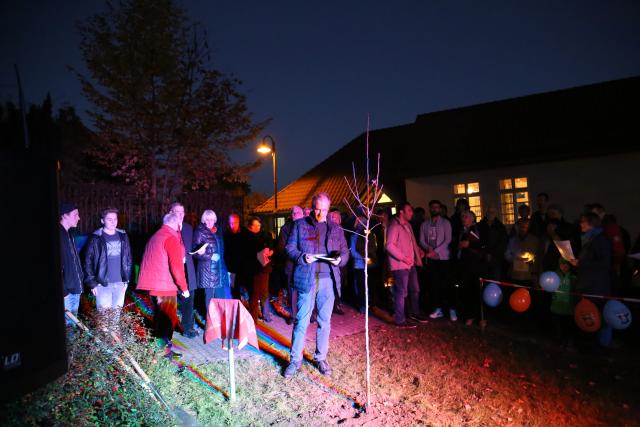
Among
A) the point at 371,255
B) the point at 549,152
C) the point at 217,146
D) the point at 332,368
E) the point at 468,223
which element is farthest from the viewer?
the point at 217,146

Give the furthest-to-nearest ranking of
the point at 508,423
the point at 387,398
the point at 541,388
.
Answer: the point at 541,388, the point at 387,398, the point at 508,423

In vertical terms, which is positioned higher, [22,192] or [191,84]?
[191,84]

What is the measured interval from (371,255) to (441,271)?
4.94 ft

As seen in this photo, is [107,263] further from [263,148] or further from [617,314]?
[263,148]

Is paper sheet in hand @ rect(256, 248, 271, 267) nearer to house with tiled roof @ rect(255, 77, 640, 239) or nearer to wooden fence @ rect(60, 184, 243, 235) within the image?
wooden fence @ rect(60, 184, 243, 235)

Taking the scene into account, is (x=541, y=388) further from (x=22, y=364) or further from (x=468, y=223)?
(x=22, y=364)

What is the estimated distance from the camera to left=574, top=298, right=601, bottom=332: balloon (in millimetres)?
6098

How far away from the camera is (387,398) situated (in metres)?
4.69

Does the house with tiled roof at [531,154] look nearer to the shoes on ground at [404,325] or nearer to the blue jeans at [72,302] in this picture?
the shoes on ground at [404,325]

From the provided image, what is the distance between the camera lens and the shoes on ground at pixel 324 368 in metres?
5.37

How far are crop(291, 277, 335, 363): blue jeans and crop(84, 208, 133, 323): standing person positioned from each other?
248 cm

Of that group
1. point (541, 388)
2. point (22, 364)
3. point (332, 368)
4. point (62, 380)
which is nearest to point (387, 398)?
point (332, 368)

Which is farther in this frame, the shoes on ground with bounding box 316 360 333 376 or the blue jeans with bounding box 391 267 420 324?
the blue jeans with bounding box 391 267 420 324

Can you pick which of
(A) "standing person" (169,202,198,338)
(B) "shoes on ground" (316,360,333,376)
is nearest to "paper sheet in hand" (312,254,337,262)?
(B) "shoes on ground" (316,360,333,376)
